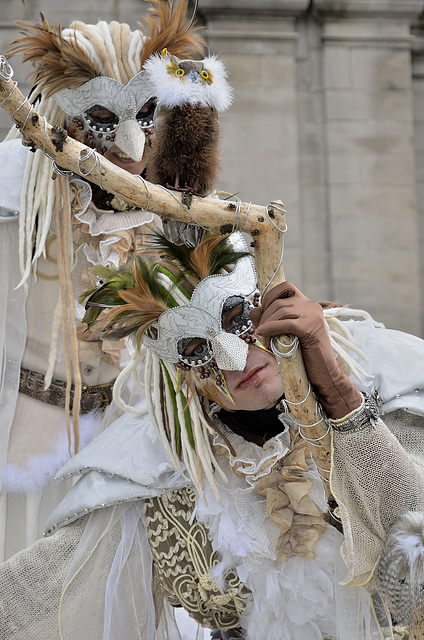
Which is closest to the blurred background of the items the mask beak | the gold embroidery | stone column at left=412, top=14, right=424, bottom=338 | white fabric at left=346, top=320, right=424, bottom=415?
stone column at left=412, top=14, right=424, bottom=338

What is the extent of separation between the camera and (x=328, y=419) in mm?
1622

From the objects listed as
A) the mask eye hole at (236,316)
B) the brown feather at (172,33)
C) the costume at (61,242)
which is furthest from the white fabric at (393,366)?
the brown feather at (172,33)

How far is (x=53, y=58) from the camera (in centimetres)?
257

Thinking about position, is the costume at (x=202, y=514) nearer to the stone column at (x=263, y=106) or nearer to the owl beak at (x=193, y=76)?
the owl beak at (x=193, y=76)

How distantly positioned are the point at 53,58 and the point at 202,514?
1.44 metres

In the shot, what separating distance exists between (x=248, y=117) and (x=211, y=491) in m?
3.22

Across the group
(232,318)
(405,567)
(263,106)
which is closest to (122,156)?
(232,318)

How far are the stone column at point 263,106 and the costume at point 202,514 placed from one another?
2.77 meters

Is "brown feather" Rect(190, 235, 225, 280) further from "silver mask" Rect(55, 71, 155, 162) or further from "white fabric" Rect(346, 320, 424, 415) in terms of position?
"silver mask" Rect(55, 71, 155, 162)

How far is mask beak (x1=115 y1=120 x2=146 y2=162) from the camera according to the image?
253cm

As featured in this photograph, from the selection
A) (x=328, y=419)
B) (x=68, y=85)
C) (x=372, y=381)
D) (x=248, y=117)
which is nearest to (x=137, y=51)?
(x=68, y=85)

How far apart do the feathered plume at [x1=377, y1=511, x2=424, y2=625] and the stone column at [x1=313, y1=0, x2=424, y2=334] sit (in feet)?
10.8

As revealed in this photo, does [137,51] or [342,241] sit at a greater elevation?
[137,51]

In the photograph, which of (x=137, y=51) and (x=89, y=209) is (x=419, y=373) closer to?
(x=89, y=209)
